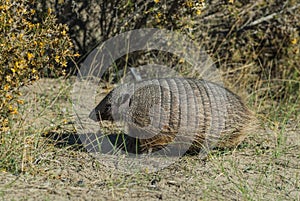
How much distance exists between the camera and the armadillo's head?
13.5 feet

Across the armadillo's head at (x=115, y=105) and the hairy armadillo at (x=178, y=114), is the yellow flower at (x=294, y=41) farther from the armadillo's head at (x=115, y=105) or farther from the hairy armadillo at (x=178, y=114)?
the armadillo's head at (x=115, y=105)

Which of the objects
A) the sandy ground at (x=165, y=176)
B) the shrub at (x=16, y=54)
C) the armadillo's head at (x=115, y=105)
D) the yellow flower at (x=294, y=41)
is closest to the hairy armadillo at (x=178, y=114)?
the armadillo's head at (x=115, y=105)

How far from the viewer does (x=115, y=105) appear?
4.14 metres

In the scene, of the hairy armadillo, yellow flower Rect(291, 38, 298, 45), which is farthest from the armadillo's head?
yellow flower Rect(291, 38, 298, 45)

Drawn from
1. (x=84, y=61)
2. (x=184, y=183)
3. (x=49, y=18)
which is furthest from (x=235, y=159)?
(x=84, y=61)

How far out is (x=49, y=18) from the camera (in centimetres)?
405

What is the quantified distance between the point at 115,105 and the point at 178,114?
521 millimetres

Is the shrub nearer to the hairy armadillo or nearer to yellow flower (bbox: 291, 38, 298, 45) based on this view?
the hairy armadillo

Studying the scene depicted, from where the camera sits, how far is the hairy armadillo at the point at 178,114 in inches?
158

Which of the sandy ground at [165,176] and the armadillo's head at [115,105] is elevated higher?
the armadillo's head at [115,105]

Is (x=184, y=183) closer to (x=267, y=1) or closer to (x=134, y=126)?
(x=134, y=126)

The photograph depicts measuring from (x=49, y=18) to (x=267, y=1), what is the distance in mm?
2830

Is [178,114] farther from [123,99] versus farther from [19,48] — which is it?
[19,48]

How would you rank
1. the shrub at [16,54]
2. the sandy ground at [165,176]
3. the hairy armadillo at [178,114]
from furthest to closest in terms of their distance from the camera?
the hairy armadillo at [178,114]
the shrub at [16,54]
the sandy ground at [165,176]
